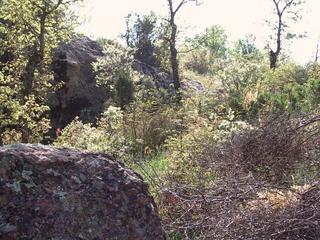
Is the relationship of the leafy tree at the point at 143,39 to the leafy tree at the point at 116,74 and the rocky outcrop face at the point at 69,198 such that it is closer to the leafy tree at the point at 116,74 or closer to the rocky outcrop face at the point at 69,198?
the leafy tree at the point at 116,74

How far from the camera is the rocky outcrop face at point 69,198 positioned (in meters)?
2.37

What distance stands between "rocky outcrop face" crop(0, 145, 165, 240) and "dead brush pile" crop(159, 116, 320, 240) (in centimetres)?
112

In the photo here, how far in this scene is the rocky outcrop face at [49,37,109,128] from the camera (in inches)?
807

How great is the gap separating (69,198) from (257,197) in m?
2.14

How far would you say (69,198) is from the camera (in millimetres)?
2504

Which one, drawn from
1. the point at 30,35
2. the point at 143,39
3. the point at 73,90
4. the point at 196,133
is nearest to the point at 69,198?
the point at 196,133

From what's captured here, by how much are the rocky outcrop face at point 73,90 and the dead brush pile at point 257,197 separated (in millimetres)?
14875

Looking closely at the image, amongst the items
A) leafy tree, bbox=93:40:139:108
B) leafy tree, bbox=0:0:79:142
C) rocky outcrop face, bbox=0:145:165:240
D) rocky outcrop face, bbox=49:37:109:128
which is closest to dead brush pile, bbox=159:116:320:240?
rocky outcrop face, bbox=0:145:165:240

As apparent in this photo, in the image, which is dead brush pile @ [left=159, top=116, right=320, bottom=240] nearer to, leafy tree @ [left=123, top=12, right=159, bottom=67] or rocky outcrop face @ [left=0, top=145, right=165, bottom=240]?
rocky outcrop face @ [left=0, top=145, right=165, bottom=240]

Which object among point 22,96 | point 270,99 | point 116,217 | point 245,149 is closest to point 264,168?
point 245,149

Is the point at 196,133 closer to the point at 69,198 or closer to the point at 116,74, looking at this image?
the point at 69,198

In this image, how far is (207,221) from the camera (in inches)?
160

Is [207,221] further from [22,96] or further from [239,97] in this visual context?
[22,96]

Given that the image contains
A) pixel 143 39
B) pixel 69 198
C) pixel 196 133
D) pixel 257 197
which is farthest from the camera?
pixel 143 39
